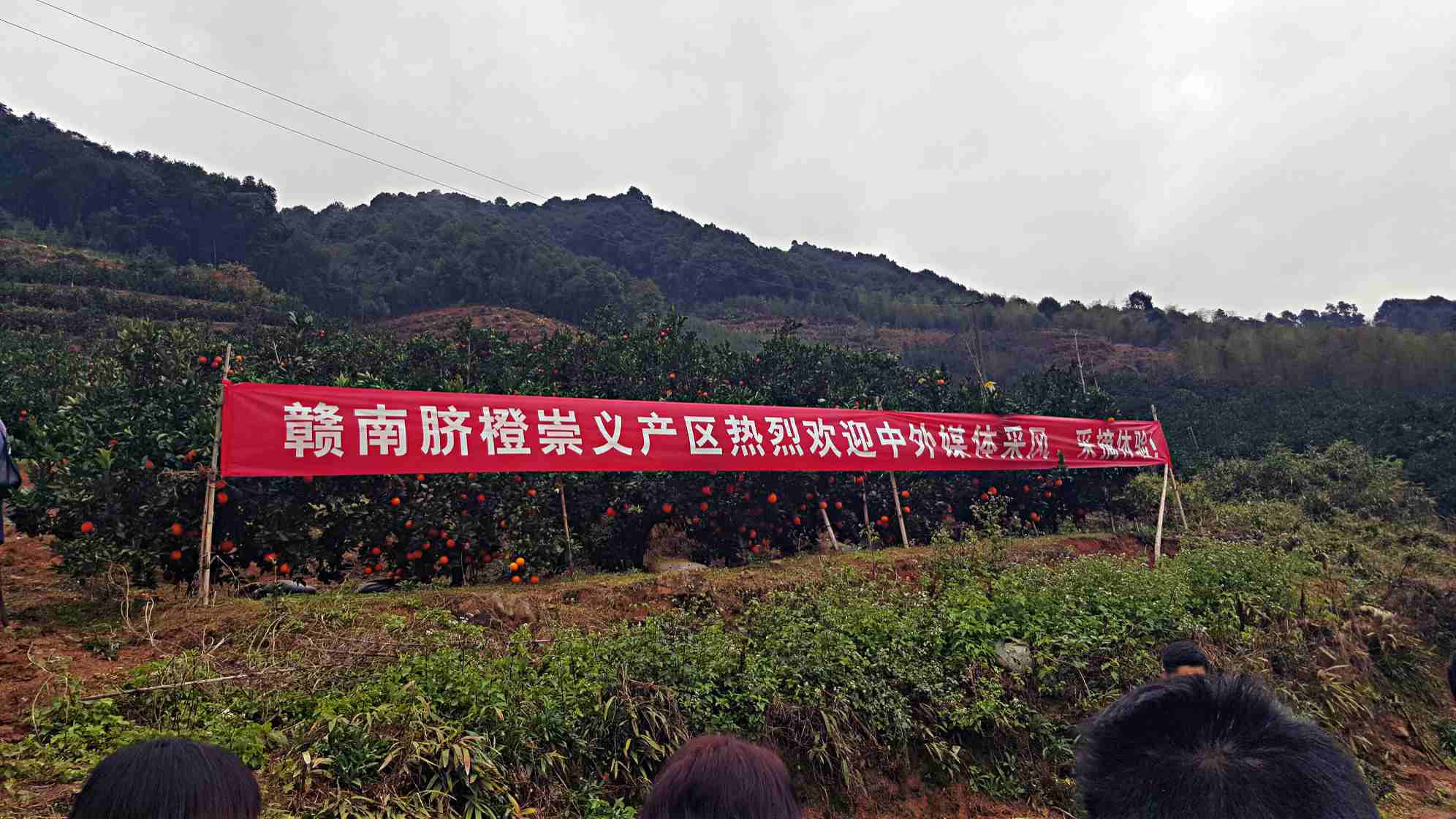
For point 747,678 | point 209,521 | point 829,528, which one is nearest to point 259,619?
point 209,521

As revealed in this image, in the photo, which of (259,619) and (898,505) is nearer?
(259,619)

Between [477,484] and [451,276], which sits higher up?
[451,276]

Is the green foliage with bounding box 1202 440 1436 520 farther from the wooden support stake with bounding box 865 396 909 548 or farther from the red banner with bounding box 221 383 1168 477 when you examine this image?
the wooden support stake with bounding box 865 396 909 548

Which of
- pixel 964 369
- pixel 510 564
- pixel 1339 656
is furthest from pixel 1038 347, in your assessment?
pixel 510 564

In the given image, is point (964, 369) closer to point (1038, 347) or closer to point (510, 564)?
point (1038, 347)

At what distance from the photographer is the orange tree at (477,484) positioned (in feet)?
18.0

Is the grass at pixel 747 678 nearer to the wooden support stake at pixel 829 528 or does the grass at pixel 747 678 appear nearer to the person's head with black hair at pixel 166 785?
the wooden support stake at pixel 829 528

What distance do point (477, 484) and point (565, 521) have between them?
858 millimetres

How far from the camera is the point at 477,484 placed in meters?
6.95

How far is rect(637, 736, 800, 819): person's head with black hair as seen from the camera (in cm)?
126

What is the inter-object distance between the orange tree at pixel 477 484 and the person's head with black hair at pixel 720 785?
540 cm

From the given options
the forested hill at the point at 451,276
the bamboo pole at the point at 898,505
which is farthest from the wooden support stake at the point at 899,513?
the forested hill at the point at 451,276

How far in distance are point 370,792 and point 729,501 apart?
5.62m

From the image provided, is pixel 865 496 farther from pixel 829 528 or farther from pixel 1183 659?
pixel 1183 659
